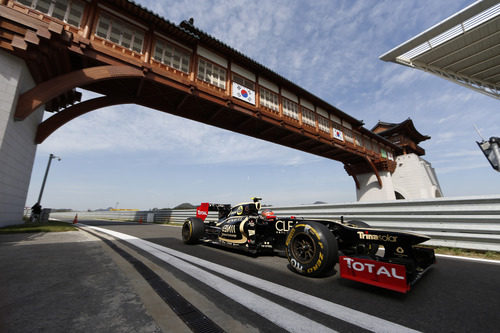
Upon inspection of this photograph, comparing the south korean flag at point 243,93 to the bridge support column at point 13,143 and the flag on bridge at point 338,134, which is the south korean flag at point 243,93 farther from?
the flag on bridge at point 338,134

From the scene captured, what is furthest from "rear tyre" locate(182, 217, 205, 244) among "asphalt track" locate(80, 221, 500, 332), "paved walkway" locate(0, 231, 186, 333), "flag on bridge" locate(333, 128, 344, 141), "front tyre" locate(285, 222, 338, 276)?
"flag on bridge" locate(333, 128, 344, 141)

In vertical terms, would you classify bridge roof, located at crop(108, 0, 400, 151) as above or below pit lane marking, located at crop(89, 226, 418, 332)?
above

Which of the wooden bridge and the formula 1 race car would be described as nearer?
the formula 1 race car

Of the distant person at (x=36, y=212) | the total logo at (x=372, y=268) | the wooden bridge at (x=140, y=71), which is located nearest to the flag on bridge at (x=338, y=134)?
the wooden bridge at (x=140, y=71)

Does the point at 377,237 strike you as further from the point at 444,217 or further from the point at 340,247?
the point at 444,217

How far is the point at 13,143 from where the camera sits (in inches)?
282

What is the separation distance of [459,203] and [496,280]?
249 cm

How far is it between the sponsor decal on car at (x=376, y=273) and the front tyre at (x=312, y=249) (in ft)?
0.73

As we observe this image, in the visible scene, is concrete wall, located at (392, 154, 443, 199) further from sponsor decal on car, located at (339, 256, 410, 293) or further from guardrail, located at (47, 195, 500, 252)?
sponsor decal on car, located at (339, 256, 410, 293)

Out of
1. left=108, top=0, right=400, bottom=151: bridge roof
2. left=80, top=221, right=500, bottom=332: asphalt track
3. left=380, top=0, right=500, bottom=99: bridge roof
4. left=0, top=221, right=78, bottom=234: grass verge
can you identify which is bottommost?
left=80, top=221, right=500, bottom=332: asphalt track

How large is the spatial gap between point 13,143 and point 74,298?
29.0 ft

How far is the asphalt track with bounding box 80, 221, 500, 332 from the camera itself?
1.55m

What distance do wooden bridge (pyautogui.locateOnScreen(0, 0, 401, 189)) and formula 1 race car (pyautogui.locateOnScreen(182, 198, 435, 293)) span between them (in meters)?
8.49

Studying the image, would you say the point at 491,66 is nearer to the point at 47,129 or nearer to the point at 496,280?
the point at 496,280
